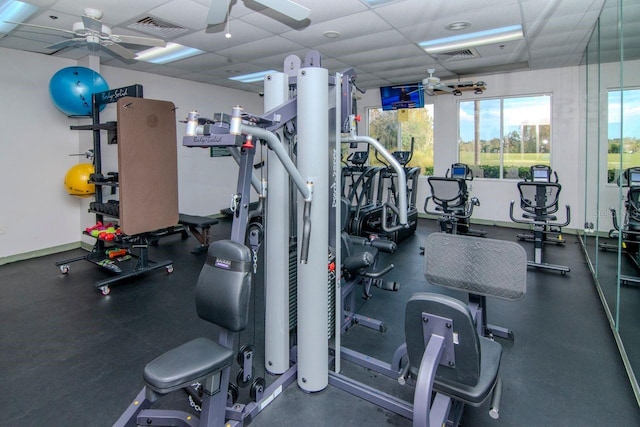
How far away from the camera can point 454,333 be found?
140 centimetres

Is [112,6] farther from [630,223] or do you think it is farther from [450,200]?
[630,223]

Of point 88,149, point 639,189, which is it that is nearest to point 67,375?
point 88,149

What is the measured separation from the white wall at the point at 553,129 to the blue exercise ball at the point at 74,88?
5.93 m

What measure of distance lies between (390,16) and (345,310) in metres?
2.86

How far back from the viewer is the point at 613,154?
10.0ft

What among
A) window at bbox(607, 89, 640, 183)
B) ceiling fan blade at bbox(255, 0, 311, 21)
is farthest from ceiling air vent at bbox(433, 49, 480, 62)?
ceiling fan blade at bbox(255, 0, 311, 21)

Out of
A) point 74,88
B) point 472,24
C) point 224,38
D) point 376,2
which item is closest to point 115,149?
point 74,88

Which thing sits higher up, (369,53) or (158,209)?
(369,53)

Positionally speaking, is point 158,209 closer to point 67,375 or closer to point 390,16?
point 67,375

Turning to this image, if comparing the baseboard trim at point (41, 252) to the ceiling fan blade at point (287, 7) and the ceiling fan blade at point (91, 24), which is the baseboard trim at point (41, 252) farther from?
the ceiling fan blade at point (287, 7)

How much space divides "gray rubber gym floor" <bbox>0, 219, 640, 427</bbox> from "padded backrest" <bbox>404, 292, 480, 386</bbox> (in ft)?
2.12

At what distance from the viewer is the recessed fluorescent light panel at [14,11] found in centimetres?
337

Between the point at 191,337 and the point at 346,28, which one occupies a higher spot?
the point at 346,28

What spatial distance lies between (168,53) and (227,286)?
14.8 ft
